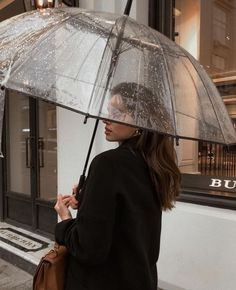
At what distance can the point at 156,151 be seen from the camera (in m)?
1.65

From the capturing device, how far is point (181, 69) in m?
1.80

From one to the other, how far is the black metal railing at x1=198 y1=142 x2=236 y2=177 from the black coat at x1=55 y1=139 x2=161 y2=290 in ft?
6.00

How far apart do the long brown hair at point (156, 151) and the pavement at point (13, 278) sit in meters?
3.00

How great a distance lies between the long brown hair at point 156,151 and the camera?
1.55m

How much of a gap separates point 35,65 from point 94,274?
0.92 metres

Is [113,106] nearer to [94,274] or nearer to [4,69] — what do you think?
[4,69]

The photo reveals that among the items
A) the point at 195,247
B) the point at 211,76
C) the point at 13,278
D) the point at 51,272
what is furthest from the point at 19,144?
the point at 51,272

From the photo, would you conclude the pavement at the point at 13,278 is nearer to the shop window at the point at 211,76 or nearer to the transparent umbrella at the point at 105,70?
the shop window at the point at 211,76

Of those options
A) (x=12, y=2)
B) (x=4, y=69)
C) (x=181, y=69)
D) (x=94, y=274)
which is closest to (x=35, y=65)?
(x=4, y=69)

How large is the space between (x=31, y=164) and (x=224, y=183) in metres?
3.34

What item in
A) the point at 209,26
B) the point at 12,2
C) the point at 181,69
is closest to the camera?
the point at 181,69

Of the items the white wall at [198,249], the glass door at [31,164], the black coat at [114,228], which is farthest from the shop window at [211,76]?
the glass door at [31,164]

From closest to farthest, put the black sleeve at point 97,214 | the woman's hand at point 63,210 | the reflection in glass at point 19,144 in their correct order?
the black sleeve at point 97,214, the woman's hand at point 63,210, the reflection in glass at point 19,144

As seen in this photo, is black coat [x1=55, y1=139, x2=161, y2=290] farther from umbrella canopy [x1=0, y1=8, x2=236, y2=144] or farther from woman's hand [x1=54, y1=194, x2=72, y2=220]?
umbrella canopy [x1=0, y1=8, x2=236, y2=144]
